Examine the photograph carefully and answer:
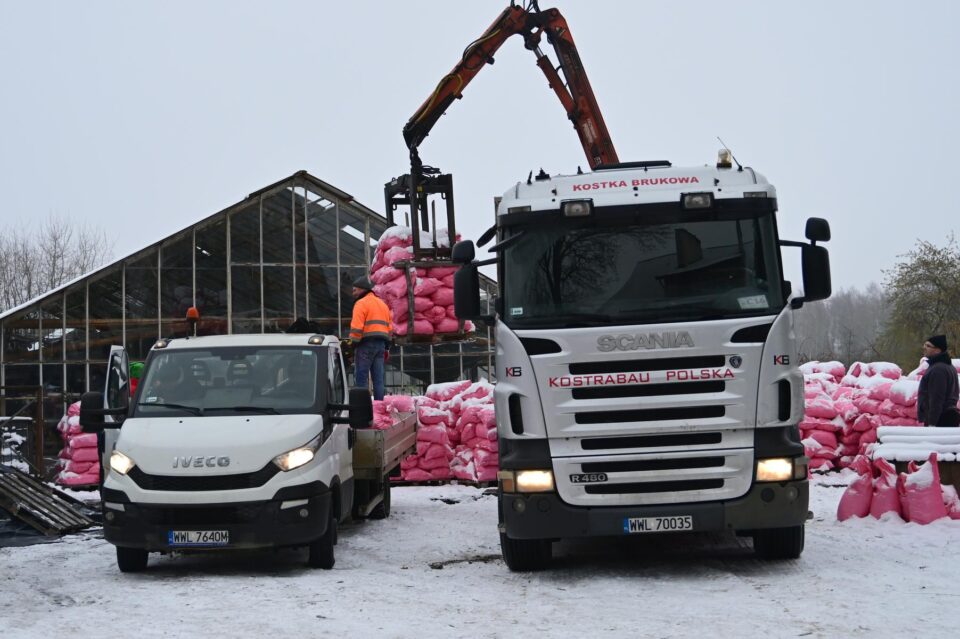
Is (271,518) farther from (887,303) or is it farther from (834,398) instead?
(887,303)

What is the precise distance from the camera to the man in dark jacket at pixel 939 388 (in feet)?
41.3

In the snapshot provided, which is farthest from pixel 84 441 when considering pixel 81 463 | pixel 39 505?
pixel 39 505

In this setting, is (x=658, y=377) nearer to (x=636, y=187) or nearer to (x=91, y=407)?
(x=636, y=187)

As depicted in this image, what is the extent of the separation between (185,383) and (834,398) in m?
9.98

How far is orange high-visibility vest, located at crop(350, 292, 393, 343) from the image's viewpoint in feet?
44.5

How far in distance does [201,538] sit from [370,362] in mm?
5301

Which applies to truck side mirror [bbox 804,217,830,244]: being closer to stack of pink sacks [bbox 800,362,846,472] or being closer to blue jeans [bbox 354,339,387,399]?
blue jeans [bbox 354,339,387,399]

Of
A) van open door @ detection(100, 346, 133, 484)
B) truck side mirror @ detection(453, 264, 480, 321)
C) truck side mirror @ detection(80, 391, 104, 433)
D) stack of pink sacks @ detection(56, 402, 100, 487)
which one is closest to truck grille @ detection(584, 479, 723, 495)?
truck side mirror @ detection(453, 264, 480, 321)

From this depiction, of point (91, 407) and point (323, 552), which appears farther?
point (91, 407)

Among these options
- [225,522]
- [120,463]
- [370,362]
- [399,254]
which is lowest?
[225,522]

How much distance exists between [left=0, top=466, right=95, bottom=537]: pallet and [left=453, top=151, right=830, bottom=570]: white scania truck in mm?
5432

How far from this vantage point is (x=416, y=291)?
16.4m

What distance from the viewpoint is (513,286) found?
335 inches

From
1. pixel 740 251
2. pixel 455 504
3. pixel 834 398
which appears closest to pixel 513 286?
pixel 740 251
